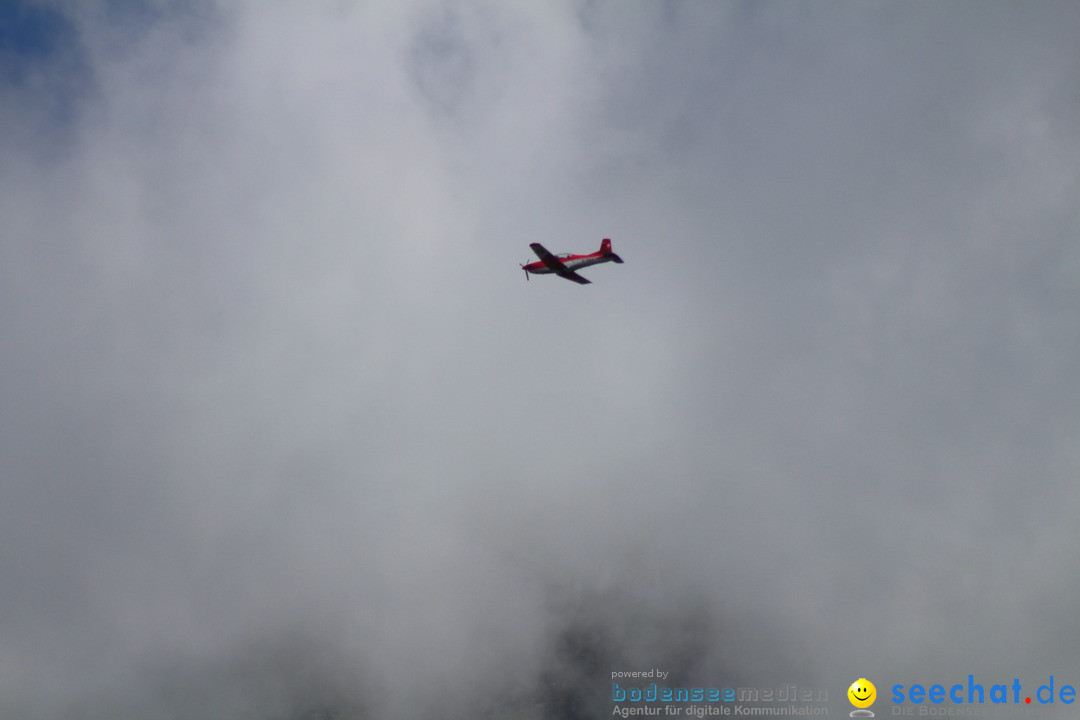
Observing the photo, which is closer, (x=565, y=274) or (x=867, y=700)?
(x=565, y=274)

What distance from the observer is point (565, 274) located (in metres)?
160

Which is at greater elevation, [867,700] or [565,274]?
[565,274]

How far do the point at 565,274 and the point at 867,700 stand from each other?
13140cm

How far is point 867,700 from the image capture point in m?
198
